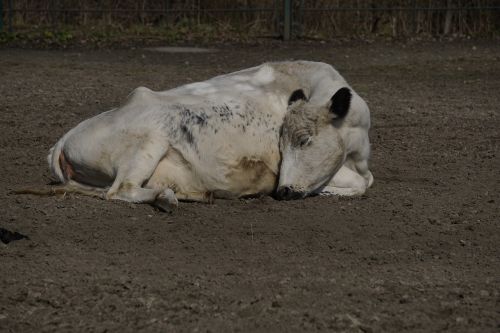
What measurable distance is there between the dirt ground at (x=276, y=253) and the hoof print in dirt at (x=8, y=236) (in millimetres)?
47

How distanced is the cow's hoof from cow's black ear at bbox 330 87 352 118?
1280mm

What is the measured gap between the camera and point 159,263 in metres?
5.36

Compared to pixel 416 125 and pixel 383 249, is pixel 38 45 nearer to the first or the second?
pixel 416 125

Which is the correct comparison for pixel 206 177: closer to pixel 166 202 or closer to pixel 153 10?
pixel 166 202

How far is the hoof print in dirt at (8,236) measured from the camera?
18.7 ft

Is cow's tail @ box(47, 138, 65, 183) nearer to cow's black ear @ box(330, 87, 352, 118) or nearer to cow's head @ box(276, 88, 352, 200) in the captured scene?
cow's head @ box(276, 88, 352, 200)

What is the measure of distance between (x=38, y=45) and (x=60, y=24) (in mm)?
1939

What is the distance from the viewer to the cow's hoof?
20.8 ft

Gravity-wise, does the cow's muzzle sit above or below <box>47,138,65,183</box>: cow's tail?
below

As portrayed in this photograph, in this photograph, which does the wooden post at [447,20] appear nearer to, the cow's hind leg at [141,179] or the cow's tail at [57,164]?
the cow's tail at [57,164]

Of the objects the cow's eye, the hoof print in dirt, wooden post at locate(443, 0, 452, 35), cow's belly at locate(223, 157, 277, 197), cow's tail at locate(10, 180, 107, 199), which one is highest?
wooden post at locate(443, 0, 452, 35)

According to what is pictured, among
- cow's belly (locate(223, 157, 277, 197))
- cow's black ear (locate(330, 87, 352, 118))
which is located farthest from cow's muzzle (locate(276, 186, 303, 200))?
cow's black ear (locate(330, 87, 352, 118))

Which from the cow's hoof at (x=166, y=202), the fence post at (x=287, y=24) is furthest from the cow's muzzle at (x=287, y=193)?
the fence post at (x=287, y=24)

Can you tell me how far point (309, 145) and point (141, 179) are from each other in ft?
3.91
